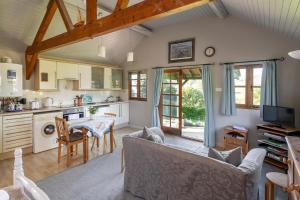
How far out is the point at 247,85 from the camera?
4.09 meters

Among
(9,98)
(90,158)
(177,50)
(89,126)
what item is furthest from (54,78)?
(177,50)

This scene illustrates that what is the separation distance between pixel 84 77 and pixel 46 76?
3.47ft

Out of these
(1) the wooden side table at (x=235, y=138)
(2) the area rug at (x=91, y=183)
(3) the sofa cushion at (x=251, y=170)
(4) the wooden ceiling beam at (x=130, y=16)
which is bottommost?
(2) the area rug at (x=91, y=183)

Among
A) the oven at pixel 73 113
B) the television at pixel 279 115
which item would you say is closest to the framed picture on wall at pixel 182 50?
the television at pixel 279 115

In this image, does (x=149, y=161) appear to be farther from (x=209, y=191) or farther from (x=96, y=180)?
(x=96, y=180)

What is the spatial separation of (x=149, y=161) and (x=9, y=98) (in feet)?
12.3

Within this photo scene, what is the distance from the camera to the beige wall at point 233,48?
3.54 metres

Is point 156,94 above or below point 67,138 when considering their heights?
above

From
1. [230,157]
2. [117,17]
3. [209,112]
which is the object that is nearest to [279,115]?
[209,112]

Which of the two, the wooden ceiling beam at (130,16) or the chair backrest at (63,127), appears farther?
the chair backrest at (63,127)

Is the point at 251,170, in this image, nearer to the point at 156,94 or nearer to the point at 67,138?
the point at 67,138

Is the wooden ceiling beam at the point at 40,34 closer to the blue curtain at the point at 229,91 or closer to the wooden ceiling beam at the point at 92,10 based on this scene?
the wooden ceiling beam at the point at 92,10

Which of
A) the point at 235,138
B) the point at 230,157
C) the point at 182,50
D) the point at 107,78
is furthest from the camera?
the point at 107,78

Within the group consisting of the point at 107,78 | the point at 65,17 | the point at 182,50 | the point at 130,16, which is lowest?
the point at 107,78
